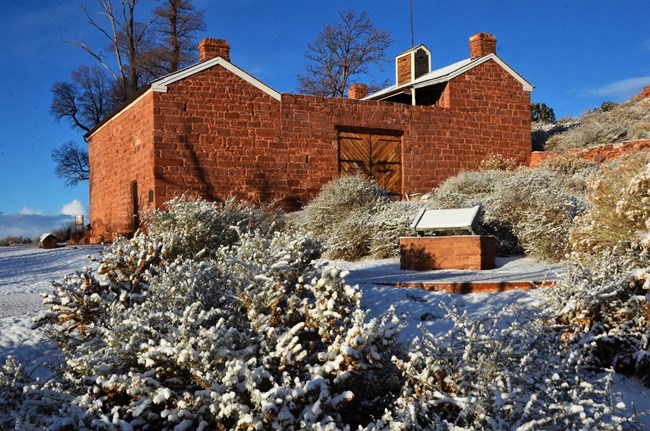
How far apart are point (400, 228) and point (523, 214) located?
6.12 ft

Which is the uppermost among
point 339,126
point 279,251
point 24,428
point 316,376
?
point 339,126

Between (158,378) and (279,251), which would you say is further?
(279,251)

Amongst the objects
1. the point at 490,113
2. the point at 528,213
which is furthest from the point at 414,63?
the point at 528,213

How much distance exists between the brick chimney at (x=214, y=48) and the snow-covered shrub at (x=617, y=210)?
11.4 meters

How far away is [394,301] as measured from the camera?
5.86 meters

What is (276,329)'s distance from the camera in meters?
3.62

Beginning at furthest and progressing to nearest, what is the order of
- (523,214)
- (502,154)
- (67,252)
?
(502,154)
(67,252)
(523,214)

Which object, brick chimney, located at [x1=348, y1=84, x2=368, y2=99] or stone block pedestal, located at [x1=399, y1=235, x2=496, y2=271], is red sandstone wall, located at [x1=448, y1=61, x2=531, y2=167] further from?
stone block pedestal, located at [x1=399, y1=235, x2=496, y2=271]

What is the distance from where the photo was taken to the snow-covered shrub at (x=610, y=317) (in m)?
4.48

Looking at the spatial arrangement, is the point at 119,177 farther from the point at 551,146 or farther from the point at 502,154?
the point at 551,146

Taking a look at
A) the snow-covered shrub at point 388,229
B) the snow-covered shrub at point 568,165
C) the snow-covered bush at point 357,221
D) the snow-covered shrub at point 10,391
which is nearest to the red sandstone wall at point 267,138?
the snow-covered shrub at point 568,165

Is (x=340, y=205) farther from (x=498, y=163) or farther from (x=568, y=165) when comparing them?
(x=498, y=163)

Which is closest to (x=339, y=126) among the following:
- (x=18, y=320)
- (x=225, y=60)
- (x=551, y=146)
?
(x=225, y=60)

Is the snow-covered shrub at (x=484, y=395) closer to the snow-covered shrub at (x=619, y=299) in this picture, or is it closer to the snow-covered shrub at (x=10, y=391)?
the snow-covered shrub at (x=619, y=299)
